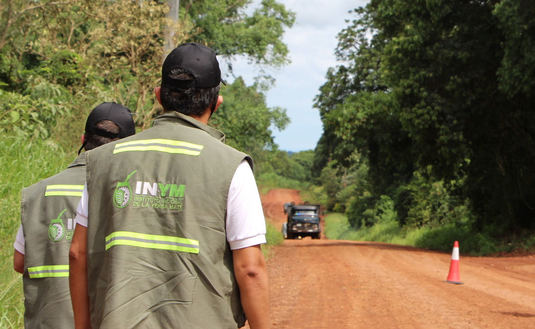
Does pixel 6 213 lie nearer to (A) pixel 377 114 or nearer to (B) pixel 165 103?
(B) pixel 165 103

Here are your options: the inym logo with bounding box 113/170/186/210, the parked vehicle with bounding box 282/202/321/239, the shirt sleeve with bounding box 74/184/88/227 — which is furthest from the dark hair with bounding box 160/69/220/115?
the parked vehicle with bounding box 282/202/321/239

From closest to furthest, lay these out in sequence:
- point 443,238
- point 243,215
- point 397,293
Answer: point 243,215 < point 397,293 < point 443,238

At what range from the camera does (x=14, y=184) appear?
896 cm

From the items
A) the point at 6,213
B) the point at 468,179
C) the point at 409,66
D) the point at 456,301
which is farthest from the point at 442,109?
the point at 6,213

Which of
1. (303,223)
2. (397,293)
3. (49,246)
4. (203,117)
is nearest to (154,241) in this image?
(203,117)

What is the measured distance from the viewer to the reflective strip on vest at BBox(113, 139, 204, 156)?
2.42m

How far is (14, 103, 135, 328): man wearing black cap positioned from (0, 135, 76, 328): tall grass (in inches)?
107

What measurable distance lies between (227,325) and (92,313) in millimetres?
523

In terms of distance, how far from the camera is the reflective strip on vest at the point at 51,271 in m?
3.14

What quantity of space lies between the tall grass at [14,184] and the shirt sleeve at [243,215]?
398 cm

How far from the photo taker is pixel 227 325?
235 cm

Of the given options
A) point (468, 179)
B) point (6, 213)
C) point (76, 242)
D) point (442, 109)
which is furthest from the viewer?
point (468, 179)

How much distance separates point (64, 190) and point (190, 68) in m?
1.07

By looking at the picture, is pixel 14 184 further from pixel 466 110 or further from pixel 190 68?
pixel 466 110
